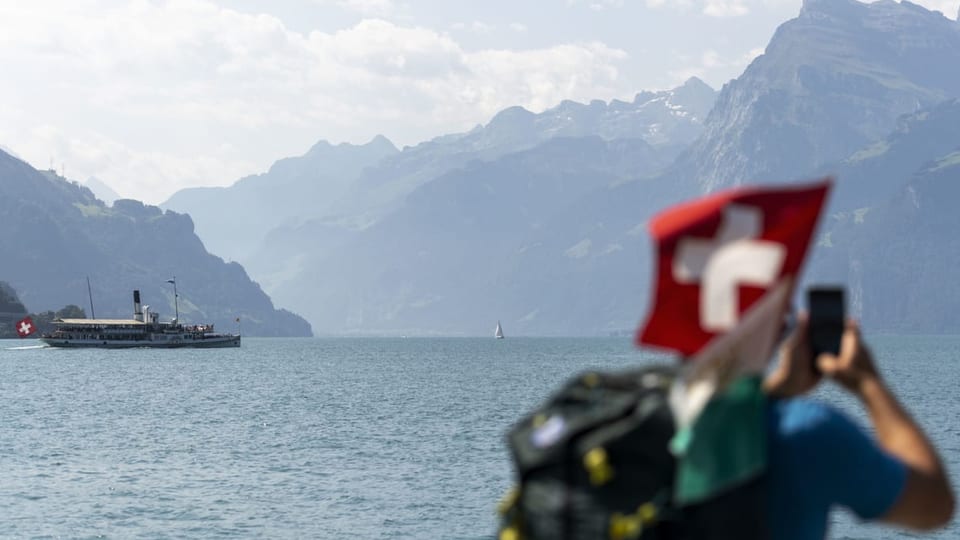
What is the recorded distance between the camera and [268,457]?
69.8 metres

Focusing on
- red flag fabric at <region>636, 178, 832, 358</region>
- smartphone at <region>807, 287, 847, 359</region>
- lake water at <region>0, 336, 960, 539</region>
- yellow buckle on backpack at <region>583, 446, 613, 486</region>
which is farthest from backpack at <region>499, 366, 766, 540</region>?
lake water at <region>0, 336, 960, 539</region>

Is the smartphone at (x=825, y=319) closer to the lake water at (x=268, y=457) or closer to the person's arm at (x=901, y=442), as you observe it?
the person's arm at (x=901, y=442)

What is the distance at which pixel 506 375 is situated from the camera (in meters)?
173

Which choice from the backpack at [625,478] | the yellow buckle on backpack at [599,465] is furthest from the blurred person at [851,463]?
the yellow buckle on backpack at [599,465]

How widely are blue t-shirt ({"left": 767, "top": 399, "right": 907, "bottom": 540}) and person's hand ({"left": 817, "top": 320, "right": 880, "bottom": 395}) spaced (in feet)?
0.46

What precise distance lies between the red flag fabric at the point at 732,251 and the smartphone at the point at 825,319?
1.70 feet

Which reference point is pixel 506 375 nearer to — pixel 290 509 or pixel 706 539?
pixel 290 509

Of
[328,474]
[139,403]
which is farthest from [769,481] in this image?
[139,403]

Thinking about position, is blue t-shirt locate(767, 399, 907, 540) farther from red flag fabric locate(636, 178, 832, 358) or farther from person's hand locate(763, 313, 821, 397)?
red flag fabric locate(636, 178, 832, 358)

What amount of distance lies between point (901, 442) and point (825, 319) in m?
0.56

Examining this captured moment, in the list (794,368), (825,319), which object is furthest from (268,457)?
(825,319)

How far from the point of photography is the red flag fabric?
4.25 meters

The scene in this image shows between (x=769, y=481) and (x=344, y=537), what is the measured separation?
133ft

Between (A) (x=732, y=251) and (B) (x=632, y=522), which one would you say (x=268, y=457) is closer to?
(B) (x=632, y=522)
